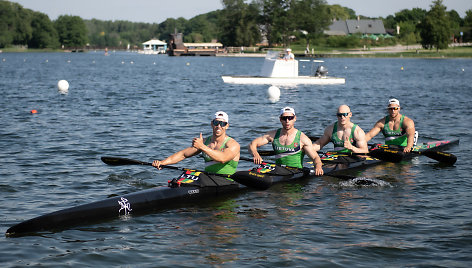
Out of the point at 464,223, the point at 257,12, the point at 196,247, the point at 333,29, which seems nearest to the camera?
the point at 196,247

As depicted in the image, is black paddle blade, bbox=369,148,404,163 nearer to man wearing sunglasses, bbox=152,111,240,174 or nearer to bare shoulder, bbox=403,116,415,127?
bare shoulder, bbox=403,116,415,127

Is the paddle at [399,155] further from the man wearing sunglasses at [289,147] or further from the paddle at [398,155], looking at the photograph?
the man wearing sunglasses at [289,147]

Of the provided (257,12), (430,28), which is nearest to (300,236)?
(430,28)

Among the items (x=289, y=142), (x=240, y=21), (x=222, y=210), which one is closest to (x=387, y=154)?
(x=289, y=142)

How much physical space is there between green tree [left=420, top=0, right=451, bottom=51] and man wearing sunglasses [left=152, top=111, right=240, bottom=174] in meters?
114

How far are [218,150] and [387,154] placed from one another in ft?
22.4

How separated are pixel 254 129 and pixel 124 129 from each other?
5.88 meters

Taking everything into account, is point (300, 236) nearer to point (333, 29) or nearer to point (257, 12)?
point (257, 12)

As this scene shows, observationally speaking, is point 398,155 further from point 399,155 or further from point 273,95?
point 273,95

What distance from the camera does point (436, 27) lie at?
11712cm

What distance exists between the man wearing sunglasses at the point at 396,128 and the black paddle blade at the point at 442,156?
0.65 meters

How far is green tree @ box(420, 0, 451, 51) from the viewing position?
11773cm

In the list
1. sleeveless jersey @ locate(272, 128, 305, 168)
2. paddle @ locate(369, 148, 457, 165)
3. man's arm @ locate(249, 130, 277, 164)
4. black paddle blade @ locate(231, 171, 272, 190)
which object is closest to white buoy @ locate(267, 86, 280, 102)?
paddle @ locate(369, 148, 457, 165)

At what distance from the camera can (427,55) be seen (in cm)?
12212
